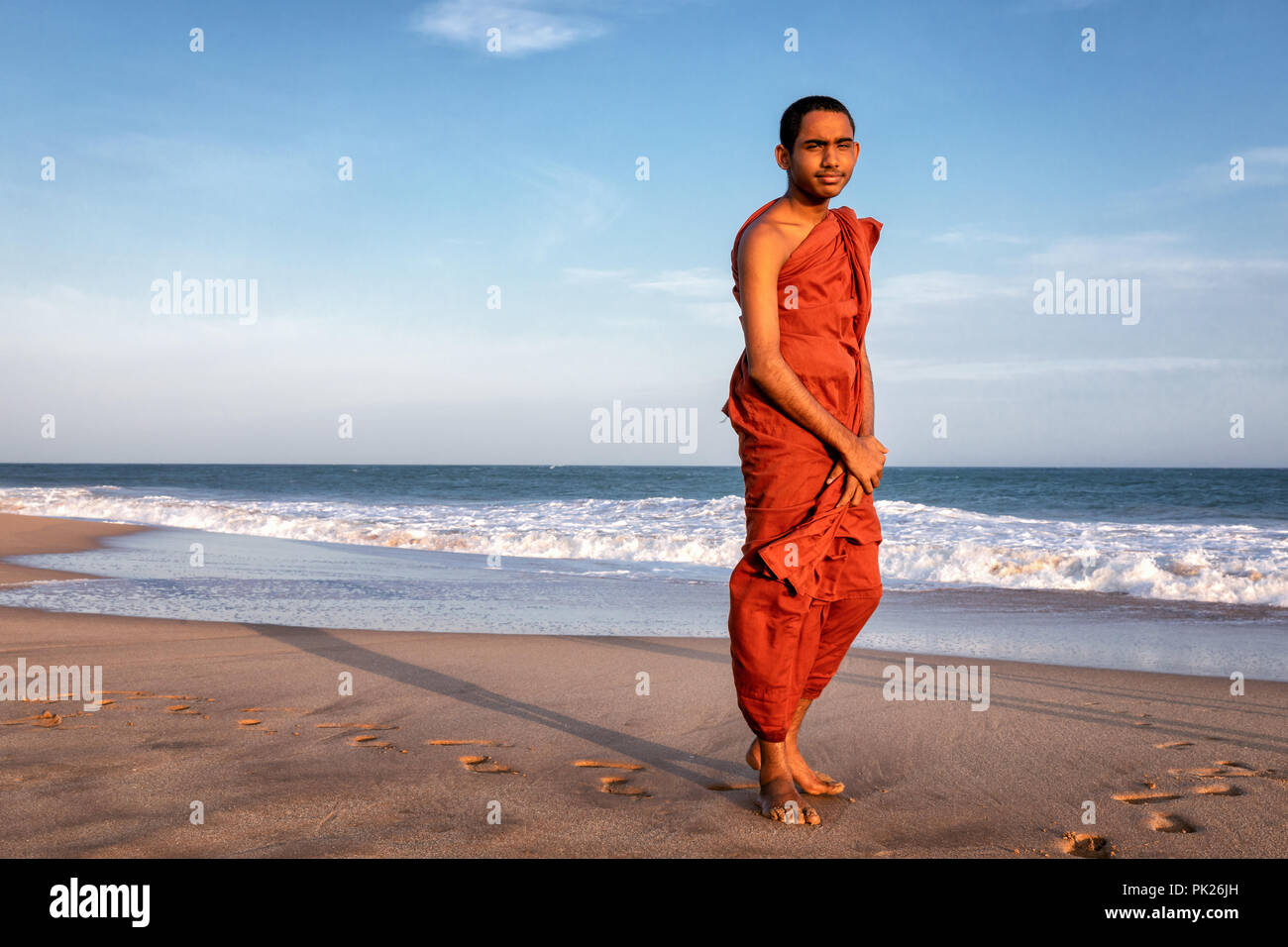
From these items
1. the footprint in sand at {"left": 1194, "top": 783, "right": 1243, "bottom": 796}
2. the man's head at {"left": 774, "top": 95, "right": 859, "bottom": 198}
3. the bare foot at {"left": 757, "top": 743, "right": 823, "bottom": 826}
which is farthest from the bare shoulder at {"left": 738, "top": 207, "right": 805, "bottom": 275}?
the footprint in sand at {"left": 1194, "top": 783, "right": 1243, "bottom": 796}

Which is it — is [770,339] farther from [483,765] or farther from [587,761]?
[483,765]

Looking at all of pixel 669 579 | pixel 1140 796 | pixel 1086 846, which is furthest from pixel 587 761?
pixel 669 579

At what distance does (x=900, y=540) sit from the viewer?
12.5 metres

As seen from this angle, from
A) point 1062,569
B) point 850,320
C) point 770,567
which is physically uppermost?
point 850,320

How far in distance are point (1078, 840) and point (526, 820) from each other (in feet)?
5.08

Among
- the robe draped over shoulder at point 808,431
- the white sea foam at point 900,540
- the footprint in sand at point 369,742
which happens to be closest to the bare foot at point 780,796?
the robe draped over shoulder at point 808,431

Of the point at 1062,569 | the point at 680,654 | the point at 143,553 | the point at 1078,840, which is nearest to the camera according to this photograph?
the point at 1078,840

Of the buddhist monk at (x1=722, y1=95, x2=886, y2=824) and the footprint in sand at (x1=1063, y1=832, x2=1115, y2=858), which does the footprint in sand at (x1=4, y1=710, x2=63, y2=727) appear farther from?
the footprint in sand at (x1=1063, y1=832, x2=1115, y2=858)

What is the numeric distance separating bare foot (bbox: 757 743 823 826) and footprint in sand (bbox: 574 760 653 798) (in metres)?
0.39

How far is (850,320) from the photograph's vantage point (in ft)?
9.17

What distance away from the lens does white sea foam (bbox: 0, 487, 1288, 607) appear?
934 centimetres

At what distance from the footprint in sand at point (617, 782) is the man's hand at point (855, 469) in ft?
3.74

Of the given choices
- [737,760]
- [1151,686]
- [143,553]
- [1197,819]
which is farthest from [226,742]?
[143,553]
